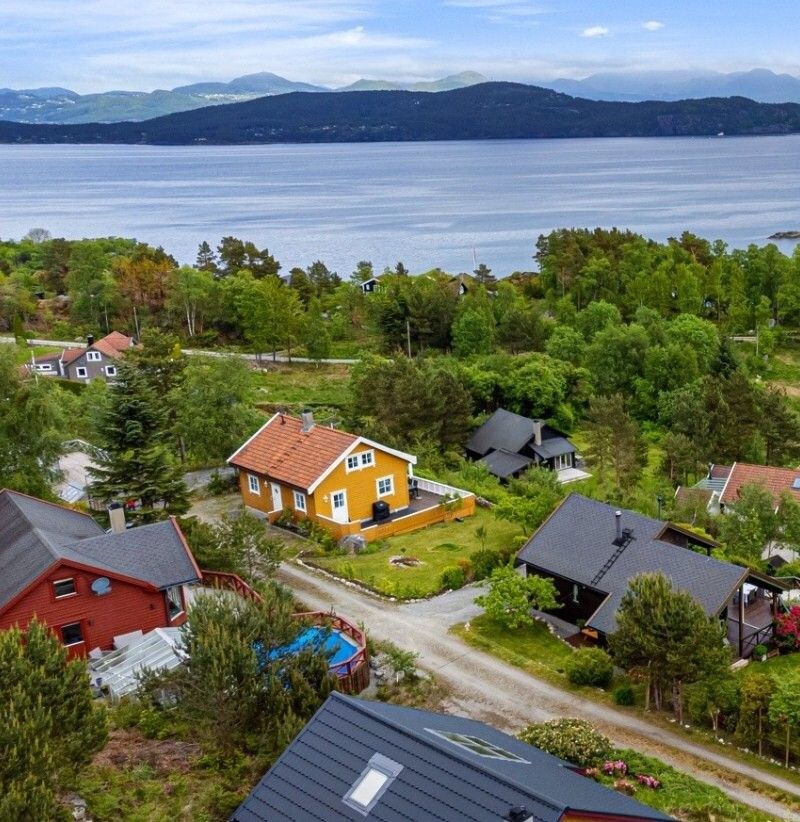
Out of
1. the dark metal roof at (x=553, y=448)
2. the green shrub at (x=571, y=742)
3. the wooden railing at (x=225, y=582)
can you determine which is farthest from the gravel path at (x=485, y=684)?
the dark metal roof at (x=553, y=448)

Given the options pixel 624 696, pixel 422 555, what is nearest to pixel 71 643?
pixel 422 555

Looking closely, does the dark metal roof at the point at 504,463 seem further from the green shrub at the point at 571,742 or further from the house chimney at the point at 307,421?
the green shrub at the point at 571,742

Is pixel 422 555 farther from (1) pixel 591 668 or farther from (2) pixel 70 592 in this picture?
(2) pixel 70 592

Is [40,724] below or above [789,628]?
above

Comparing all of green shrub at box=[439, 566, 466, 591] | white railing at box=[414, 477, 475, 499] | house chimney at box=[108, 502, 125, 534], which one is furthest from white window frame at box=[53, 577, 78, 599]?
white railing at box=[414, 477, 475, 499]

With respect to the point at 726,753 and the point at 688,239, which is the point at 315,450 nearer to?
the point at 726,753

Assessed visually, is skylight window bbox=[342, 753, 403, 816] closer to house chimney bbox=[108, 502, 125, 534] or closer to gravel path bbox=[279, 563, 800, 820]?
gravel path bbox=[279, 563, 800, 820]

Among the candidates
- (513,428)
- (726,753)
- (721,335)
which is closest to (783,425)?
(513,428)
